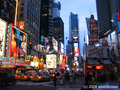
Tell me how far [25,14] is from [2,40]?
3728 centimetres

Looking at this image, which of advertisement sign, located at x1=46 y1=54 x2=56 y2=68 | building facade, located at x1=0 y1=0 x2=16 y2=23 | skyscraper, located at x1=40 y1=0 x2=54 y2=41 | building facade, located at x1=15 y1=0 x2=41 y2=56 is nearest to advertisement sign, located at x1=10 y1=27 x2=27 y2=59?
building facade, located at x1=0 y1=0 x2=16 y2=23

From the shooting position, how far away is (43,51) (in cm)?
9619

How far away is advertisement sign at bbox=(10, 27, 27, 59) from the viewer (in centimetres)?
5000

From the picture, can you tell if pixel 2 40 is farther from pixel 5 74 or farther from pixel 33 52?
pixel 33 52

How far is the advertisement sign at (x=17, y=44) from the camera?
5000 cm

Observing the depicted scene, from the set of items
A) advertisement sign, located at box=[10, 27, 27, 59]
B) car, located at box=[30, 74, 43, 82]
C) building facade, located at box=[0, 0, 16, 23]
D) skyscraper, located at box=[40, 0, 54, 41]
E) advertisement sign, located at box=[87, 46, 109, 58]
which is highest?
skyscraper, located at box=[40, 0, 54, 41]

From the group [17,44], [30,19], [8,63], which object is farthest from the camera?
[30,19]

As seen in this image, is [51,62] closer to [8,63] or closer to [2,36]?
[8,63]

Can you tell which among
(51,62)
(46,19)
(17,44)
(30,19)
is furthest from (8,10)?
(46,19)

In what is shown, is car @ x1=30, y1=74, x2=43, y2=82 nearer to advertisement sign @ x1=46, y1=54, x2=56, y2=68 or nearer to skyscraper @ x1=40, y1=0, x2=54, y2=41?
advertisement sign @ x1=46, y1=54, x2=56, y2=68

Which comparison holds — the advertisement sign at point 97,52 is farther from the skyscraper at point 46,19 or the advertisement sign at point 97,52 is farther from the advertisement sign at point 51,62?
the skyscraper at point 46,19

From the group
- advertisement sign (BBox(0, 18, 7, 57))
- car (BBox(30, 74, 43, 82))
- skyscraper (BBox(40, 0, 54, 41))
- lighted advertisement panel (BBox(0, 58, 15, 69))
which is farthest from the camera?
skyscraper (BBox(40, 0, 54, 41))

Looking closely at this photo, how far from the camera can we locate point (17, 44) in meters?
52.9

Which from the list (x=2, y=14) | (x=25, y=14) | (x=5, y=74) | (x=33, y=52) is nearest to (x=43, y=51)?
(x=33, y=52)
